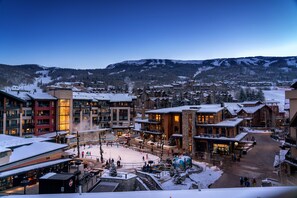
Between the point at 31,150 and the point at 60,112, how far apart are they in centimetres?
1762

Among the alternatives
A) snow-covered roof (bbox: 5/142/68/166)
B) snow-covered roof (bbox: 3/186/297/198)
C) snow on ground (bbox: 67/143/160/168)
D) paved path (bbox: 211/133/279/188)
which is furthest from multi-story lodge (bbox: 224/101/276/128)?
snow-covered roof (bbox: 3/186/297/198)

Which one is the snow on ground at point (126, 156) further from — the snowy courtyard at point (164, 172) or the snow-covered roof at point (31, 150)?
the snow-covered roof at point (31, 150)

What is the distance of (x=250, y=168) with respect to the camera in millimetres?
17875

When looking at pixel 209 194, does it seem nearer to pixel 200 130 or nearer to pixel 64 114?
pixel 200 130

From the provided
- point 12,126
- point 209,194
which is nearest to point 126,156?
point 12,126

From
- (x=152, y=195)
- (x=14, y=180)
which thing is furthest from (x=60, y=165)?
(x=152, y=195)

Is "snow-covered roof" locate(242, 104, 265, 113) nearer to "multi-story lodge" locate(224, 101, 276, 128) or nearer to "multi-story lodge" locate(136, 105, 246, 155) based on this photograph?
"multi-story lodge" locate(224, 101, 276, 128)

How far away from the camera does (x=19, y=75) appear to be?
136 m

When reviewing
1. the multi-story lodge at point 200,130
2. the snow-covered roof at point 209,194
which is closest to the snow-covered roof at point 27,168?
the snow-covered roof at point 209,194

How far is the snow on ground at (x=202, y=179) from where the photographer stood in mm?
13788

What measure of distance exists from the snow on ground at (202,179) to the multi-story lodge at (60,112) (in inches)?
779

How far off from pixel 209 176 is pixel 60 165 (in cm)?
991

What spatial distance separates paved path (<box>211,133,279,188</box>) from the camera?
48.9ft

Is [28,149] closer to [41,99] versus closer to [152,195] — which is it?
[152,195]
